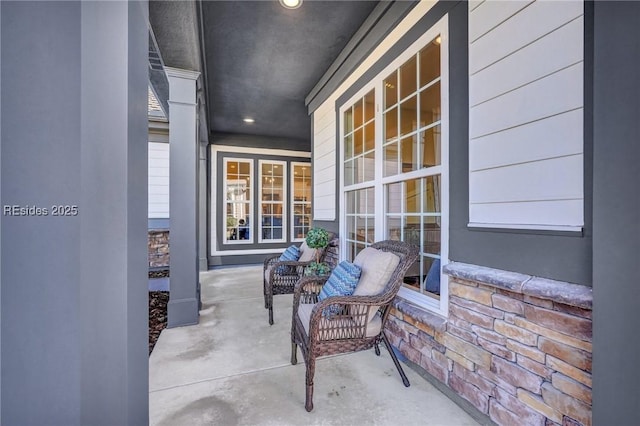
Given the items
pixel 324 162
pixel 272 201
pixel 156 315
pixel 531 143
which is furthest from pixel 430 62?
pixel 272 201

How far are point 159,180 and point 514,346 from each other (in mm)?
6832

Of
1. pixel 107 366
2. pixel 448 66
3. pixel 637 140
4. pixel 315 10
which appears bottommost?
pixel 107 366

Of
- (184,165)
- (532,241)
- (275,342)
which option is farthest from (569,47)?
(184,165)

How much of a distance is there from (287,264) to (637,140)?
10.2ft

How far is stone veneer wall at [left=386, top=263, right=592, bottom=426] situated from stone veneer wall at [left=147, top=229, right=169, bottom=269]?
5653 millimetres

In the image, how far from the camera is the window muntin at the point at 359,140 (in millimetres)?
3201

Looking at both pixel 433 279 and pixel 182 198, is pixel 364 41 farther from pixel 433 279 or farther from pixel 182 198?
pixel 182 198

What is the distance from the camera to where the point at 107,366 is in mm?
754

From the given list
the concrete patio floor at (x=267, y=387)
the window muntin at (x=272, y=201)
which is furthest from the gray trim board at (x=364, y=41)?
the window muntin at (x=272, y=201)

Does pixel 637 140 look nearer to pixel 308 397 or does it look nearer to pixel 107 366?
pixel 107 366

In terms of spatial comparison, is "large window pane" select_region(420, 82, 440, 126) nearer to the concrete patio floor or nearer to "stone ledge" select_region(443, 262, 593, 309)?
"stone ledge" select_region(443, 262, 593, 309)

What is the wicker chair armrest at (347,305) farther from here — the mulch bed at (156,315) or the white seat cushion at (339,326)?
the mulch bed at (156,315)

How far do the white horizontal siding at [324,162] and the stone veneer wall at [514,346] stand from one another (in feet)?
7.83

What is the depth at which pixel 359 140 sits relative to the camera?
11.4 ft
